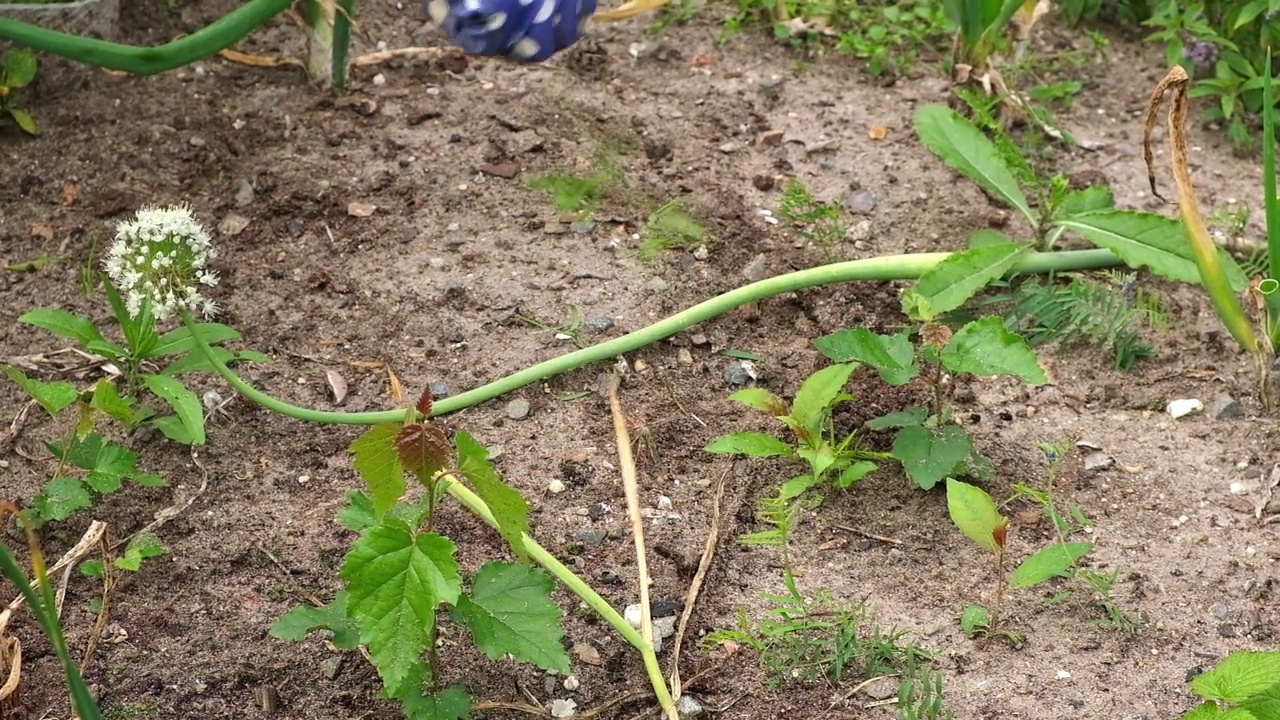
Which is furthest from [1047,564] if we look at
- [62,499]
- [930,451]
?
[62,499]

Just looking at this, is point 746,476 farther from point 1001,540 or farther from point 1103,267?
point 1103,267

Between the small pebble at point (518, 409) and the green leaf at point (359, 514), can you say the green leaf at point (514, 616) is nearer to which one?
the green leaf at point (359, 514)

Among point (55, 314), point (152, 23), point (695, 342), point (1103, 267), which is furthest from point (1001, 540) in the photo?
point (152, 23)

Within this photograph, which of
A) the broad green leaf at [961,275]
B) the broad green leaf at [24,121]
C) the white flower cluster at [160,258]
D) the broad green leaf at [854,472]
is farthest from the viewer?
the broad green leaf at [24,121]

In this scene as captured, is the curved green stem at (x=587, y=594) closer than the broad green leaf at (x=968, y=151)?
Yes

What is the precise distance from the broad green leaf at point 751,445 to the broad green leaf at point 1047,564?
1.14ft

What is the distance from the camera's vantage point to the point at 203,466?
194cm

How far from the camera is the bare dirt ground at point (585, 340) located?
1.67 meters

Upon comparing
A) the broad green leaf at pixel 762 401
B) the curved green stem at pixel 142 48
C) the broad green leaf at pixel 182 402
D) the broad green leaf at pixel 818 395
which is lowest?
the broad green leaf at pixel 182 402

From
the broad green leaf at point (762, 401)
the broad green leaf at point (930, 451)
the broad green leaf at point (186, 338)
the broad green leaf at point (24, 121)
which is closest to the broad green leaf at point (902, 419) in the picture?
the broad green leaf at point (930, 451)

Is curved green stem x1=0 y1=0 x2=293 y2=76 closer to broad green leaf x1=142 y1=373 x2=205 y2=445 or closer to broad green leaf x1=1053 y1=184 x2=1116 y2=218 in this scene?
broad green leaf x1=142 y1=373 x2=205 y2=445

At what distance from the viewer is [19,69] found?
250 cm

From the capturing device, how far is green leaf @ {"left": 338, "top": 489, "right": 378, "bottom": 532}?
1545 mm

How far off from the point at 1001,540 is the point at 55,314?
132cm
